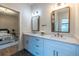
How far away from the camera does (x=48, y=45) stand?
1.55m

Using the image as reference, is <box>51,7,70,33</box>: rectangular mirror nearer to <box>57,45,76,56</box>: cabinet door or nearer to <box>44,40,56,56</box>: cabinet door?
<box>44,40,56,56</box>: cabinet door

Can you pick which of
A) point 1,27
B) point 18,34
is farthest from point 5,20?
point 18,34

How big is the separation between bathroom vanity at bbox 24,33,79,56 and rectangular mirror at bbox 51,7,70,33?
0.27m

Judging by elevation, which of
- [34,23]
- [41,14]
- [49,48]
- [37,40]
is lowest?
[49,48]

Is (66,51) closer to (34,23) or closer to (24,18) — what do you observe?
(34,23)

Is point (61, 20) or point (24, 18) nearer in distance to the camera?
point (24, 18)

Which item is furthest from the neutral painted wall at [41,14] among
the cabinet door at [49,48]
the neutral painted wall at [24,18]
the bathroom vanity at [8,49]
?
the cabinet door at [49,48]

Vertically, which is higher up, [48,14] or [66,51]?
[48,14]

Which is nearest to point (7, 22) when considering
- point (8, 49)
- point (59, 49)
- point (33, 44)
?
point (8, 49)

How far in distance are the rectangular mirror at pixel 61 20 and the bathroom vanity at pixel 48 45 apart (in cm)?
27

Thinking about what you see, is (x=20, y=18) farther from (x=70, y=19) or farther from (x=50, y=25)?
(x=70, y=19)

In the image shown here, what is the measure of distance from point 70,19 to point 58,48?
61cm

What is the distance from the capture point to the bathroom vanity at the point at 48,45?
1.27 metres

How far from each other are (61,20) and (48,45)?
1.73 feet
